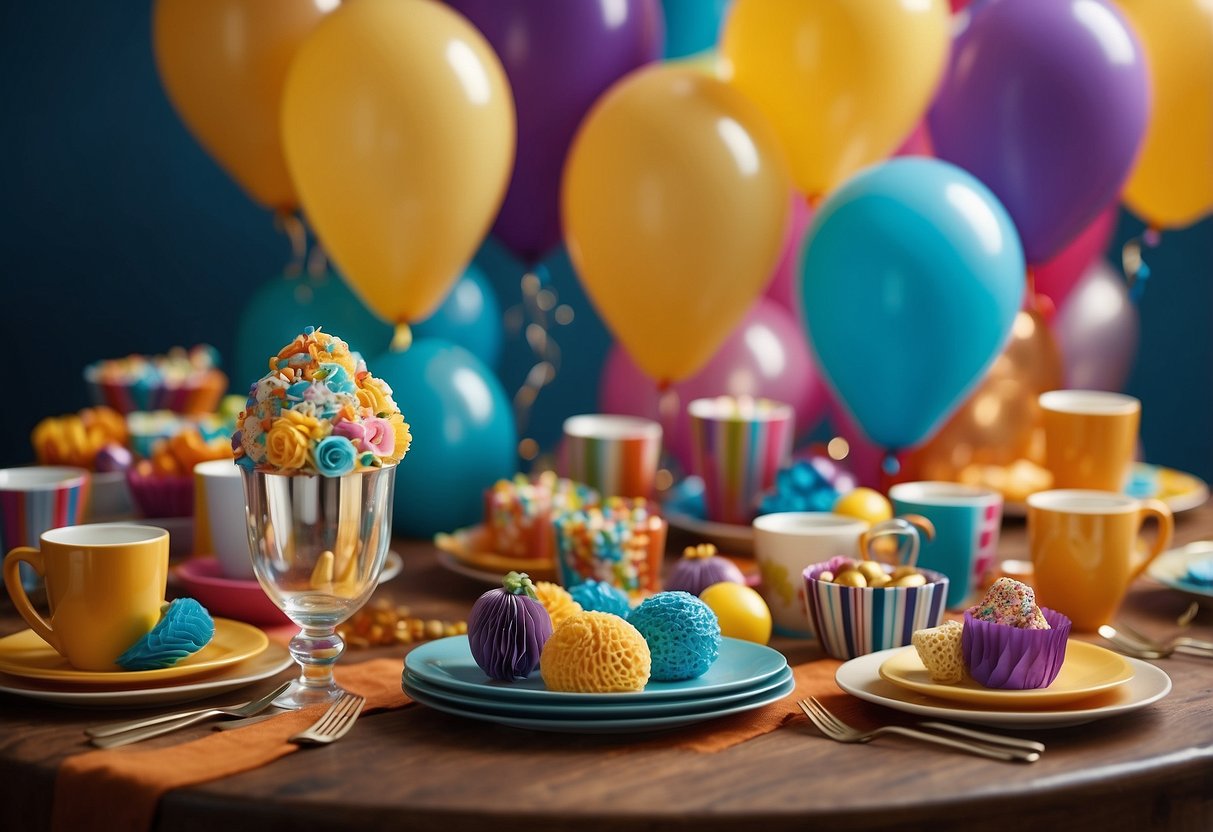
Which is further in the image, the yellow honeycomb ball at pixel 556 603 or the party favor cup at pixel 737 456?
the party favor cup at pixel 737 456

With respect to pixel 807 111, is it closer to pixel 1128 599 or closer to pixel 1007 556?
pixel 1007 556

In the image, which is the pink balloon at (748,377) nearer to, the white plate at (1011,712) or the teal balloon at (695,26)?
the teal balloon at (695,26)

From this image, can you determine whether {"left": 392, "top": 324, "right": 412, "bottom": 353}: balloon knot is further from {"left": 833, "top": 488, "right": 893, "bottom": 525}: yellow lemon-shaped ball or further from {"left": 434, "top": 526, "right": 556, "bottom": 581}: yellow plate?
{"left": 833, "top": 488, "right": 893, "bottom": 525}: yellow lemon-shaped ball

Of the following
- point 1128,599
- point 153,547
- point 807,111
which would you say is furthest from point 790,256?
point 153,547

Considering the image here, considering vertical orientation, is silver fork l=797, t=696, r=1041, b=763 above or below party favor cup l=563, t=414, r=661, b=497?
below

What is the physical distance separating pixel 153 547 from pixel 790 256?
4.27ft

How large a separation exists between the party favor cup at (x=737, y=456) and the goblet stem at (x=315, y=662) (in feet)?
2.35

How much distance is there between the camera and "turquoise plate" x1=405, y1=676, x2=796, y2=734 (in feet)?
3.20

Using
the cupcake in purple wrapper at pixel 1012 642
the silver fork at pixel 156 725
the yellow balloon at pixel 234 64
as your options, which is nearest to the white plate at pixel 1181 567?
the cupcake in purple wrapper at pixel 1012 642

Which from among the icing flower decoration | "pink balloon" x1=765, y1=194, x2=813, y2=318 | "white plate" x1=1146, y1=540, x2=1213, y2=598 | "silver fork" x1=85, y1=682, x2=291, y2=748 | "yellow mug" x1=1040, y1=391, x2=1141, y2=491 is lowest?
"silver fork" x1=85, y1=682, x2=291, y2=748

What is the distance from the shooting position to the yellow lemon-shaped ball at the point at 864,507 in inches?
57.6

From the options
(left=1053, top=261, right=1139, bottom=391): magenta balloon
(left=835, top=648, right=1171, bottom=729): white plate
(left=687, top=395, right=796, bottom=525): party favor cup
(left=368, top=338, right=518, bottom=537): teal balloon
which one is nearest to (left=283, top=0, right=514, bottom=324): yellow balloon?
(left=368, top=338, right=518, bottom=537): teal balloon

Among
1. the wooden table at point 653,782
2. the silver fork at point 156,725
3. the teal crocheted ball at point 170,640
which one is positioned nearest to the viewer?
the wooden table at point 653,782

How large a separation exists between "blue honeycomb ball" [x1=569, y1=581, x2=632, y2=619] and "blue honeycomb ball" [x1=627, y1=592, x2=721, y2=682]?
0.41ft
